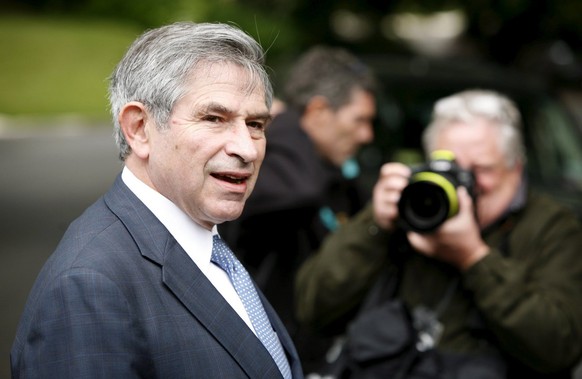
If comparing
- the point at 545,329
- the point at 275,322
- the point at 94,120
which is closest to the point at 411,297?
the point at 545,329

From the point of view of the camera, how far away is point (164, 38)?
1.86m

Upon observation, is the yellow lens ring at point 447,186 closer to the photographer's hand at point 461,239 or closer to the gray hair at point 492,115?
the photographer's hand at point 461,239

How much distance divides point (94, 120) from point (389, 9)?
10329 mm

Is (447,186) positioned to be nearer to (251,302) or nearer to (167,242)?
(251,302)

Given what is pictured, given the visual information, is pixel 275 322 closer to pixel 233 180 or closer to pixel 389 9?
pixel 233 180

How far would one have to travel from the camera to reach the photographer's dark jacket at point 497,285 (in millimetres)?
2699

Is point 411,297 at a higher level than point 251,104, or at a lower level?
lower

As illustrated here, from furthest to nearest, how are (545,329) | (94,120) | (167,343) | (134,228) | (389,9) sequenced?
(94,120) → (389,9) → (545,329) → (134,228) → (167,343)


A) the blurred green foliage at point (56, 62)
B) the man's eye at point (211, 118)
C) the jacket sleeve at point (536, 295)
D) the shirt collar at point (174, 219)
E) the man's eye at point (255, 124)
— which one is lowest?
the jacket sleeve at point (536, 295)

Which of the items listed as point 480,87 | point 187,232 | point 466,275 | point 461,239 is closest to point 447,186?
point 461,239

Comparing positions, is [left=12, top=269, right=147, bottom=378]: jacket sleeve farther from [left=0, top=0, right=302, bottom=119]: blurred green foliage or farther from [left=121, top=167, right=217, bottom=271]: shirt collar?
[left=0, top=0, right=302, bottom=119]: blurred green foliage

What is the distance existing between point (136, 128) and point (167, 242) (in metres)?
0.23

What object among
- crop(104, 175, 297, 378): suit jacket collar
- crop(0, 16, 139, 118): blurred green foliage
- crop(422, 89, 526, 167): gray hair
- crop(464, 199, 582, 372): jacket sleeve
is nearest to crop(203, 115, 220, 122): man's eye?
crop(104, 175, 297, 378): suit jacket collar

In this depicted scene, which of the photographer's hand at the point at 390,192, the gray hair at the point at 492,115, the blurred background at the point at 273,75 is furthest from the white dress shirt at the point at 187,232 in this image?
the gray hair at the point at 492,115
